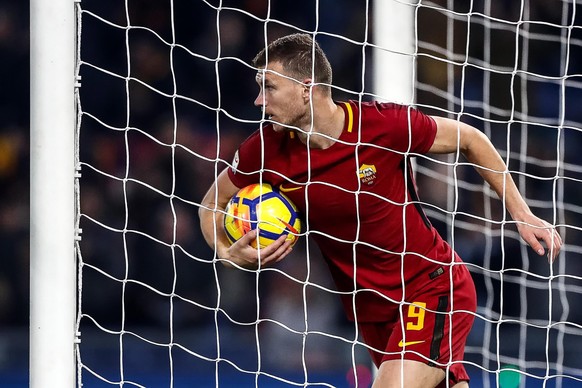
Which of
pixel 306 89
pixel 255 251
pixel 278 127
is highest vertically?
pixel 306 89

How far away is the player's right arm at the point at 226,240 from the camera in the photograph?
9.26 feet

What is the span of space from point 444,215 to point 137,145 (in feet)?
5.92

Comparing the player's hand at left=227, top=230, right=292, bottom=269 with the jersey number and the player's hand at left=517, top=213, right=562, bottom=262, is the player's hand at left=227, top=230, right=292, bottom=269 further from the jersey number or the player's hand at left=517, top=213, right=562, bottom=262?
the player's hand at left=517, top=213, right=562, bottom=262

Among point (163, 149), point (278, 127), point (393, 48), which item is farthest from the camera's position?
point (163, 149)

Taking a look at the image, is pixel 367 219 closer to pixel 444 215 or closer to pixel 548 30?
pixel 444 215

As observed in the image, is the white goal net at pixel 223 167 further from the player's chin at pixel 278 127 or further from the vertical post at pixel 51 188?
the vertical post at pixel 51 188

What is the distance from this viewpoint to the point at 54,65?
2469mm

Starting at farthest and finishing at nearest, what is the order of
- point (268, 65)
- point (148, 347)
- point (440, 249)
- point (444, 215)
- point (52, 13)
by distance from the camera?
point (148, 347) → point (444, 215) → point (440, 249) → point (268, 65) → point (52, 13)

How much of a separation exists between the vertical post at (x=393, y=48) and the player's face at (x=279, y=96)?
50 centimetres

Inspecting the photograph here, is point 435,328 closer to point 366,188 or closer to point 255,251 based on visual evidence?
point 366,188

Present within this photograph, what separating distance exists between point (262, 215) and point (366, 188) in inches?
13.7

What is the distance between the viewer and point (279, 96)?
287 centimetres

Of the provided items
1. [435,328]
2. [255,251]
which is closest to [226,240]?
[255,251]

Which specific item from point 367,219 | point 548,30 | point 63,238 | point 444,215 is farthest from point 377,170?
point 548,30
